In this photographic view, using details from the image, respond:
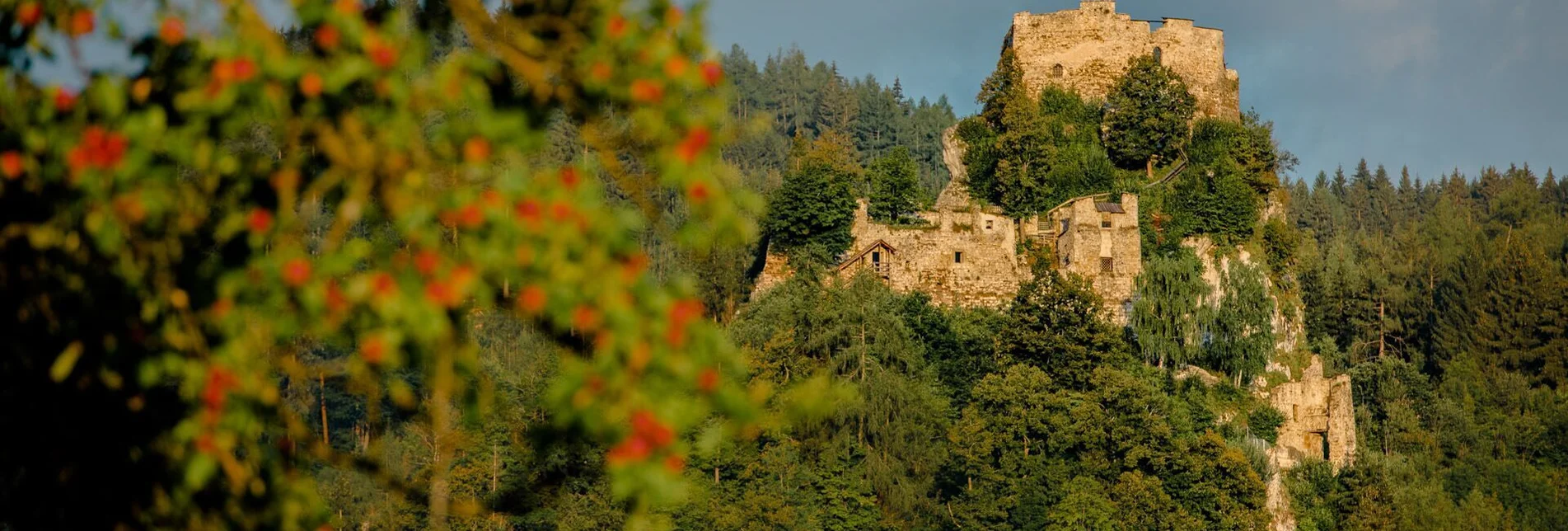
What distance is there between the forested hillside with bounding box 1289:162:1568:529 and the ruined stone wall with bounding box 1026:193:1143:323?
21.7 feet

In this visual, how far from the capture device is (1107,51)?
52.4 metres

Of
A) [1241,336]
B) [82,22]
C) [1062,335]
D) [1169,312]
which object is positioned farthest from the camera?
[1241,336]

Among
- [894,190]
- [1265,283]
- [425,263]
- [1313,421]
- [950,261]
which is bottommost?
[1313,421]

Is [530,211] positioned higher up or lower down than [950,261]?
lower down

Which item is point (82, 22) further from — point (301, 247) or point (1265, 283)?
point (1265, 283)

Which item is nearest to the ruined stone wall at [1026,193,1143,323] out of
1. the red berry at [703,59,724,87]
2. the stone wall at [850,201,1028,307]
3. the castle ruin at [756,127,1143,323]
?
the castle ruin at [756,127,1143,323]

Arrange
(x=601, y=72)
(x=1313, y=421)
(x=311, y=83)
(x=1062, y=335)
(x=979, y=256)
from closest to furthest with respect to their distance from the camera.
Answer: (x=311, y=83), (x=601, y=72), (x=1062, y=335), (x=1313, y=421), (x=979, y=256)

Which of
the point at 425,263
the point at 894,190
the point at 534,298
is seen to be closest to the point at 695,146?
the point at 534,298

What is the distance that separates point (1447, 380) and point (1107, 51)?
18576 millimetres

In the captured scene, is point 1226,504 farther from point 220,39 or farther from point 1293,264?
point 220,39

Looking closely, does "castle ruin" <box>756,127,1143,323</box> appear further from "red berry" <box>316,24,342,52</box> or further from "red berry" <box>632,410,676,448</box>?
"red berry" <box>632,410,676,448</box>

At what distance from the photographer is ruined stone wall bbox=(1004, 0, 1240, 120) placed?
51906 mm

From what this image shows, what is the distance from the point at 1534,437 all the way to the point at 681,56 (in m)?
57.2

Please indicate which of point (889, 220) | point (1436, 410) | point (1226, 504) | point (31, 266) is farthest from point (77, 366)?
point (1436, 410)
